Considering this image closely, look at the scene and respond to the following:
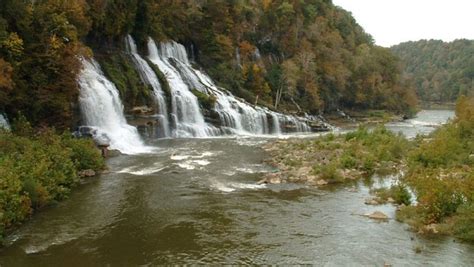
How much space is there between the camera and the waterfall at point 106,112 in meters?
30.2

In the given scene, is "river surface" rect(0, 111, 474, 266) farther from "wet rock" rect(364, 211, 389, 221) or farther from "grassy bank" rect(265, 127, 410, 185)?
"grassy bank" rect(265, 127, 410, 185)

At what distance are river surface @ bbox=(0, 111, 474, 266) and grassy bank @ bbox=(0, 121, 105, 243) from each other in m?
0.56

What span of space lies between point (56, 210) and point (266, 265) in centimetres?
839

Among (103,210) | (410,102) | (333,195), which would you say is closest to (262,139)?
(333,195)

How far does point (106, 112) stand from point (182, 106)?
949 centimetres

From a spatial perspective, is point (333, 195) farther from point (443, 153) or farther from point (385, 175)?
point (443, 153)

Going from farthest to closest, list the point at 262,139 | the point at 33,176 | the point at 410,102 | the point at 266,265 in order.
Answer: the point at 410,102, the point at 262,139, the point at 33,176, the point at 266,265

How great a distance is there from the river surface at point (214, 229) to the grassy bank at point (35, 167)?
0.56 m

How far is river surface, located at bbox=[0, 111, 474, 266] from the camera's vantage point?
1284 cm

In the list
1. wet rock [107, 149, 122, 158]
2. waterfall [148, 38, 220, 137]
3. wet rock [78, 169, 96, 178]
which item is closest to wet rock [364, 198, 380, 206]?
wet rock [78, 169, 96, 178]

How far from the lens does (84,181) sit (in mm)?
21312

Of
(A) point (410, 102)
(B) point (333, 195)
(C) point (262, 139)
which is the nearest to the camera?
(B) point (333, 195)

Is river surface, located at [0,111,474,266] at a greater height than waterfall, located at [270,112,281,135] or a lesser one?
lesser

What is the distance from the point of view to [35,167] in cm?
1758
